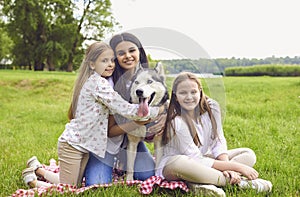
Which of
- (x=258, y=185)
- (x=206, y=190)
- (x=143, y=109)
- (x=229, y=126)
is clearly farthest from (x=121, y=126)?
(x=229, y=126)

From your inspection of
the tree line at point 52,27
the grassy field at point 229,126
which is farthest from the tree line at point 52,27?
the grassy field at point 229,126

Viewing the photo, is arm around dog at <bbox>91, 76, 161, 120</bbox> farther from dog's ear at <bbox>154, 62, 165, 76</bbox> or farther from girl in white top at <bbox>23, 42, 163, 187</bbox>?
dog's ear at <bbox>154, 62, 165, 76</bbox>

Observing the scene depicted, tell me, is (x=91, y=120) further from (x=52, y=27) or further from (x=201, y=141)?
(x=52, y=27)

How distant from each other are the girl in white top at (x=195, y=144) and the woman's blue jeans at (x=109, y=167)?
0.44ft

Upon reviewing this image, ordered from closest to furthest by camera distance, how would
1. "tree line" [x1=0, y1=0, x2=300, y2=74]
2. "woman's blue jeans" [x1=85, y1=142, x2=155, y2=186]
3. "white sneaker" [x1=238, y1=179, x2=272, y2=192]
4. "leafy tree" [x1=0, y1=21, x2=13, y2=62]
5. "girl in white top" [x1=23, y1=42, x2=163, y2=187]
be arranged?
"white sneaker" [x1=238, y1=179, x2=272, y2=192] < "girl in white top" [x1=23, y1=42, x2=163, y2=187] < "woman's blue jeans" [x1=85, y1=142, x2=155, y2=186] < "tree line" [x1=0, y1=0, x2=300, y2=74] < "leafy tree" [x1=0, y1=21, x2=13, y2=62]

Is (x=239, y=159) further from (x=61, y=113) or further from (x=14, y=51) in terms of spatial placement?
(x=14, y=51)

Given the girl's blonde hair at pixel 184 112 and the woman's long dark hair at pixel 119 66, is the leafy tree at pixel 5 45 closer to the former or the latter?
the woman's long dark hair at pixel 119 66

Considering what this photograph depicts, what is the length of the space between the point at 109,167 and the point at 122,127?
0.48 m

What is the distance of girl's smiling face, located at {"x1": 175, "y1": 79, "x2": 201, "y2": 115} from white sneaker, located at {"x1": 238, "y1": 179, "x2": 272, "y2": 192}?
724 millimetres

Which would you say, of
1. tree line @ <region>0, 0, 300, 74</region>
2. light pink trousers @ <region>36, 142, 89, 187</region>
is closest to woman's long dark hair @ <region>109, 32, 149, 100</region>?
light pink trousers @ <region>36, 142, 89, 187</region>

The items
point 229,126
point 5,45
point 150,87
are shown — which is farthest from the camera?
point 5,45

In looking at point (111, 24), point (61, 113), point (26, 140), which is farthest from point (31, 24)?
point (26, 140)

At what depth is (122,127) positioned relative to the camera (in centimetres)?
293

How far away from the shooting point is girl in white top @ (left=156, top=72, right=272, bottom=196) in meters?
2.84
